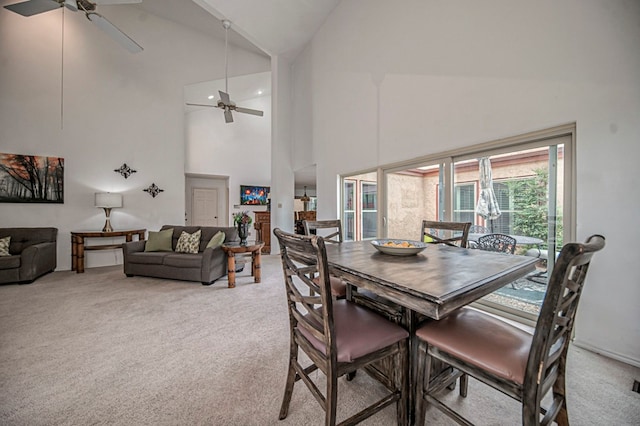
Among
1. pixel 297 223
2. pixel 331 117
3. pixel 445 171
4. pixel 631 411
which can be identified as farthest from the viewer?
pixel 297 223

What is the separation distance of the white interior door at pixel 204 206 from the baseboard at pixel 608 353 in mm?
7796

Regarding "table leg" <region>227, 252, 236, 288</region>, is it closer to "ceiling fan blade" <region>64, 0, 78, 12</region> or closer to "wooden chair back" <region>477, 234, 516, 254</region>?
"wooden chair back" <region>477, 234, 516, 254</region>

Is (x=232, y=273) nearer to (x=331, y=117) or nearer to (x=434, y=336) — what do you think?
(x=434, y=336)

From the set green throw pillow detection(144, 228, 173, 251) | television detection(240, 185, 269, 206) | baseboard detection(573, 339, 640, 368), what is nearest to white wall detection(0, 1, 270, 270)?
green throw pillow detection(144, 228, 173, 251)

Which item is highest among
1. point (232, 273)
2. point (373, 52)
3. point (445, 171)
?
point (373, 52)

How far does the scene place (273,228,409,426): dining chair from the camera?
1.00 metres

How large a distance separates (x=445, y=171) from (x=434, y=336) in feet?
7.51

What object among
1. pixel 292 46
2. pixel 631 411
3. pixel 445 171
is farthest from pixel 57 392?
pixel 292 46

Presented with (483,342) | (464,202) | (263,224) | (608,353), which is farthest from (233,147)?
(608,353)

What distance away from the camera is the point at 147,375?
163 cm

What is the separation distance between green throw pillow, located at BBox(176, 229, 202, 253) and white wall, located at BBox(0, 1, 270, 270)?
6.18 ft

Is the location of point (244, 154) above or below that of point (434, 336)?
above

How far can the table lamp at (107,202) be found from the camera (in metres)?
4.55

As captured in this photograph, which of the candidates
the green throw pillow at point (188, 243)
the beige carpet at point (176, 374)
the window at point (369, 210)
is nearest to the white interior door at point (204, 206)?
the green throw pillow at point (188, 243)
